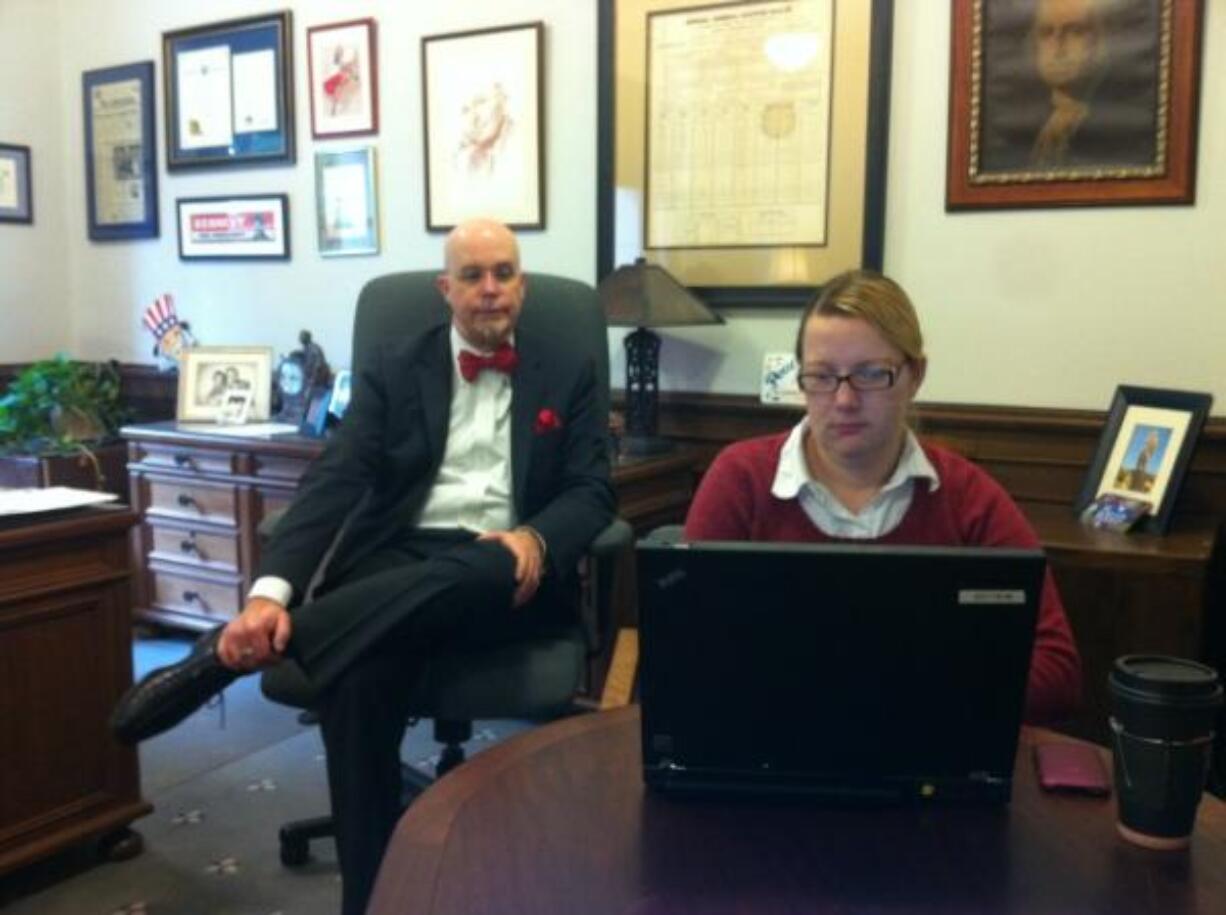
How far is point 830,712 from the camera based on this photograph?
36.8 inches

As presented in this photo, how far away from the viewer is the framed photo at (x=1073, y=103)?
2375 mm

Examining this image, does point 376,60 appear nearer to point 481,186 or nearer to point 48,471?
point 481,186

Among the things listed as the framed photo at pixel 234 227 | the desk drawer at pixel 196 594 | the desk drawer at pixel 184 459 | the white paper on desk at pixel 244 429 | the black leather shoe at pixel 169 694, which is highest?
the framed photo at pixel 234 227

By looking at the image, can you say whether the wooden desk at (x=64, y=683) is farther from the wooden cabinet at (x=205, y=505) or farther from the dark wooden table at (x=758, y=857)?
the dark wooden table at (x=758, y=857)

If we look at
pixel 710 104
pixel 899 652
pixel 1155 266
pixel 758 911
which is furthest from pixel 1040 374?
pixel 758 911

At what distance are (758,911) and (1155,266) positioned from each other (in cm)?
207

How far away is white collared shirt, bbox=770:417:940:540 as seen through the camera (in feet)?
4.46

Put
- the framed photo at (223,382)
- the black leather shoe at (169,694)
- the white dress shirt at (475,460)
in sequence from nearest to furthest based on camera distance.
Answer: the black leather shoe at (169,694) < the white dress shirt at (475,460) < the framed photo at (223,382)

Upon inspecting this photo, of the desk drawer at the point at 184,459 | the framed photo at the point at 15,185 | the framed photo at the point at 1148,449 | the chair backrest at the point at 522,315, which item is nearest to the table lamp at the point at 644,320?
the chair backrest at the point at 522,315

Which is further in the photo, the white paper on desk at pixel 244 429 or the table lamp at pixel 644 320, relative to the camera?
the white paper on desk at pixel 244 429

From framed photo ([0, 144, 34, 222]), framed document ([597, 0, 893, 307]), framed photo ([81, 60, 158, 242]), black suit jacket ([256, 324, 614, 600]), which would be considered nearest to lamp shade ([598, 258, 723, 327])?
framed document ([597, 0, 893, 307])

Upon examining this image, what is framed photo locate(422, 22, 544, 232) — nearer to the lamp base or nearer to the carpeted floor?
the lamp base

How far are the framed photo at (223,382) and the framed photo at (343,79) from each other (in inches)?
28.6

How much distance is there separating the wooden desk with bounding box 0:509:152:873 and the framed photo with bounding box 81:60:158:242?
214 cm
